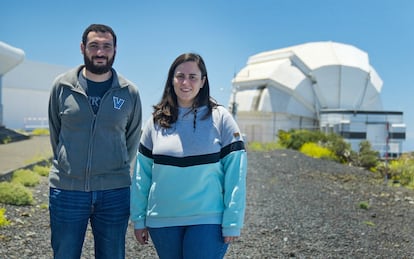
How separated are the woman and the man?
252 millimetres

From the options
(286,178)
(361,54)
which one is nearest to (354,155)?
(286,178)

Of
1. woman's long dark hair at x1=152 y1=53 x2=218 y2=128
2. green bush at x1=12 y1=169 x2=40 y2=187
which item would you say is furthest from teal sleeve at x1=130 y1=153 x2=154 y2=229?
green bush at x1=12 y1=169 x2=40 y2=187

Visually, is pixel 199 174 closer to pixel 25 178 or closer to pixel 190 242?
pixel 190 242

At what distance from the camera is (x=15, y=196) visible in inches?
257

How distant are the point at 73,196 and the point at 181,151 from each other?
0.83 m

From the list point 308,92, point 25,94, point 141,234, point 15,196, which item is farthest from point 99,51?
point 308,92

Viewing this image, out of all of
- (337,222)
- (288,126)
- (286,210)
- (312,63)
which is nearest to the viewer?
(337,222)

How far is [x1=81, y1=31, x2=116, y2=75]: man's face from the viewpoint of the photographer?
104 inches

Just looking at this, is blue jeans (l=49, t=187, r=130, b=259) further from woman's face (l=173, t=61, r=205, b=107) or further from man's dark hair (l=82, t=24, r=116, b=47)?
man's dark hair (l=82, t=24, r=116, b=47)

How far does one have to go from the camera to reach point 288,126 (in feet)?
138

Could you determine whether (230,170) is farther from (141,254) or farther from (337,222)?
(337,222)

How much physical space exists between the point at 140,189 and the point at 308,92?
44.4 m

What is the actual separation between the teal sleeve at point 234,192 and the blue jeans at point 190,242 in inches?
3.4

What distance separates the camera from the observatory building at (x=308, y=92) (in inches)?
1529
